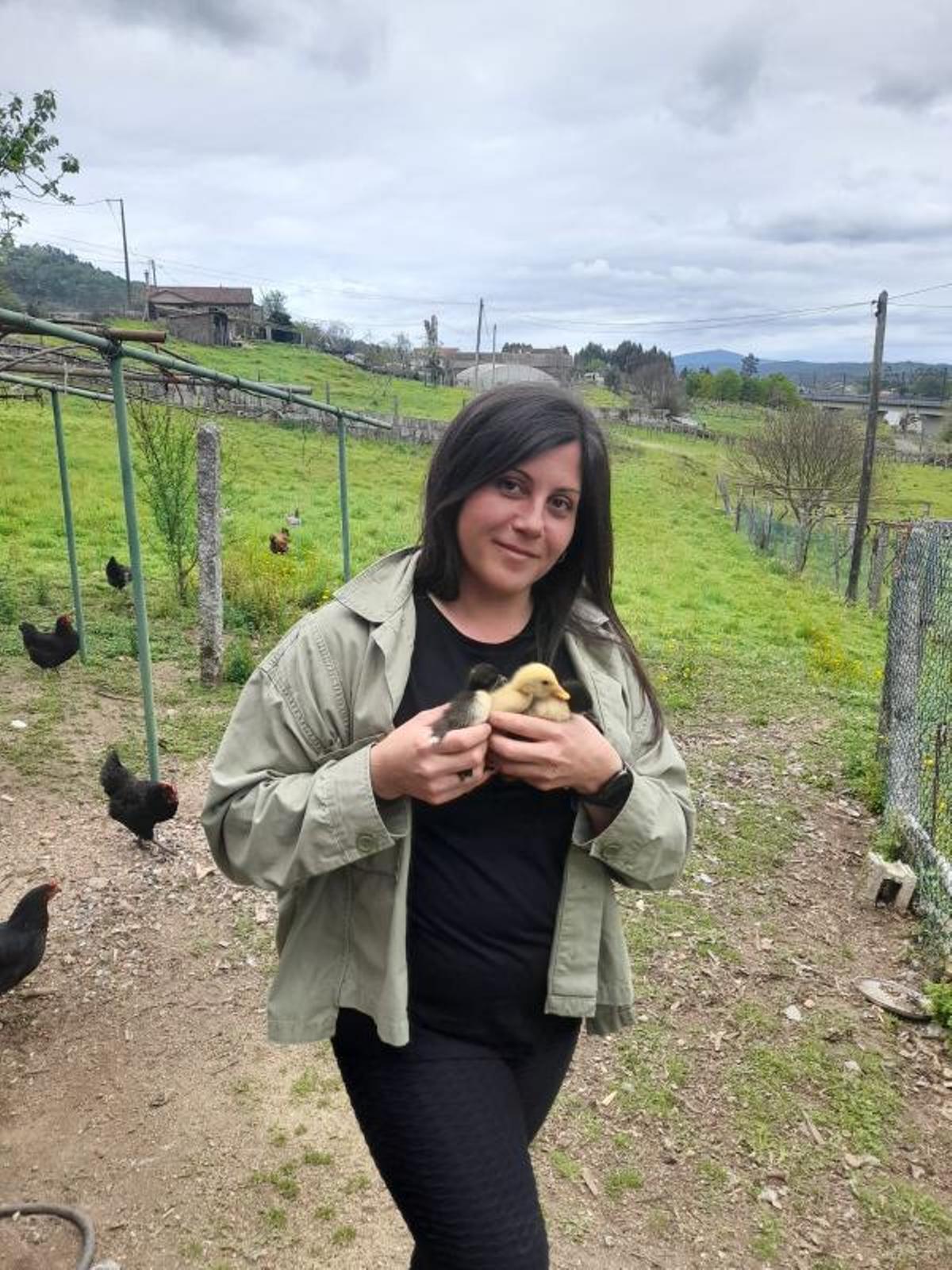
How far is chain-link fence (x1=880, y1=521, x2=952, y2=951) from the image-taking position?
186 inches

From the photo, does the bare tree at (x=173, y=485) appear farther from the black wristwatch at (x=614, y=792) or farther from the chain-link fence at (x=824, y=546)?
the chain-link fence at (x=824, y=546)

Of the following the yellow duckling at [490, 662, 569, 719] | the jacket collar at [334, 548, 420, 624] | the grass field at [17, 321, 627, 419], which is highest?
the grass field at [17, 321, 627, 419]

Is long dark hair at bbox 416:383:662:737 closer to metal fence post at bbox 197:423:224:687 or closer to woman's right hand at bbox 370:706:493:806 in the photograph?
→ woman's right hand at bbox 370:706:493:806

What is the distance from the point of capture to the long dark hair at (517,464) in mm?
1648

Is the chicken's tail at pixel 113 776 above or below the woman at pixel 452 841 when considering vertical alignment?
below

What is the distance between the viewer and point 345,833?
1.49 meters

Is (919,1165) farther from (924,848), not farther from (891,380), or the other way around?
(891,380)

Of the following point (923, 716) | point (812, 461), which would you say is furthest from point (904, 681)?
point (812, 461)

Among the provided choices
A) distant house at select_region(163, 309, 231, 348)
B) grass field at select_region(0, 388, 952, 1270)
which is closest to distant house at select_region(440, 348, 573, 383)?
distant house at select_region(163, 309, 231, 348)

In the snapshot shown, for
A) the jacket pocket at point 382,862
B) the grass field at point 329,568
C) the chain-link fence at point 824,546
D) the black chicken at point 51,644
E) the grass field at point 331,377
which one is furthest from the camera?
the grass field at point 331,377

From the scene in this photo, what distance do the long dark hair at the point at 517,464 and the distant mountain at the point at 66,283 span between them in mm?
55683

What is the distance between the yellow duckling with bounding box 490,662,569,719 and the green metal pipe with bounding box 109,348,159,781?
333 cm

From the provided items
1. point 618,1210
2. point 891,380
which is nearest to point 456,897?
point 618,1210

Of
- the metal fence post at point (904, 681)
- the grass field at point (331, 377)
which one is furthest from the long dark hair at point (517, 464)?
the grass field at point (331, 377)
